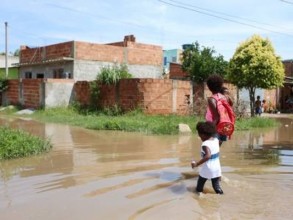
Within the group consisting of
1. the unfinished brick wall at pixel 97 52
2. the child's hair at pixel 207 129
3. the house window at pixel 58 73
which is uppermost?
the unfinished brick wall at pixel 97 52

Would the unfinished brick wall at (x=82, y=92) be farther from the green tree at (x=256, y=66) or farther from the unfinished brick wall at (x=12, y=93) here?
the green tree at (x=256, y=66)

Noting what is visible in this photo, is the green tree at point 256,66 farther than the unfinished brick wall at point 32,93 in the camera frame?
No

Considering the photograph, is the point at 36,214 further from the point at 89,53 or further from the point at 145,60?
the point at 145,60

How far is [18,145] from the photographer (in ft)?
29.8

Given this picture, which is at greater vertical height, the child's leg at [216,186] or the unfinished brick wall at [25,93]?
the unfinished brick wall at [25,93]

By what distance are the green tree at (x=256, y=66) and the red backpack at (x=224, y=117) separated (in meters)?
14.3

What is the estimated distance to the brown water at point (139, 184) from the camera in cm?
529

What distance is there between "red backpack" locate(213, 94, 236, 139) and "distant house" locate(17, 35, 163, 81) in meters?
18.9

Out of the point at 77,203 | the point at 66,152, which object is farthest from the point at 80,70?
the point at 77,203

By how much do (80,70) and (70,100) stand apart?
2.27 meters

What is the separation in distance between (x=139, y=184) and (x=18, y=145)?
3.45m

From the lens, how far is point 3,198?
5.77 meters

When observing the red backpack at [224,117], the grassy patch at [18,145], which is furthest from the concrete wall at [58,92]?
the red backpack at [224,117]

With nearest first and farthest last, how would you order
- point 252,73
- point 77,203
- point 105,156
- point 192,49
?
point 77,203, point 105,156, point 252,73, point 192,49
